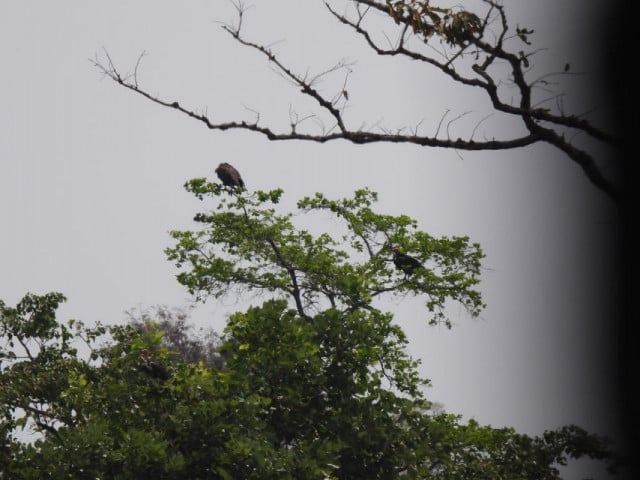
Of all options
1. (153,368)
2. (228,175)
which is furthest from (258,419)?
(228,175)

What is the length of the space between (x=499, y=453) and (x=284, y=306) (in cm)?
360

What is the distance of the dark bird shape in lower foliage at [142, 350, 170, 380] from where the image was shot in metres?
6.64

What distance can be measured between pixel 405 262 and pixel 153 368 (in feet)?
24.3

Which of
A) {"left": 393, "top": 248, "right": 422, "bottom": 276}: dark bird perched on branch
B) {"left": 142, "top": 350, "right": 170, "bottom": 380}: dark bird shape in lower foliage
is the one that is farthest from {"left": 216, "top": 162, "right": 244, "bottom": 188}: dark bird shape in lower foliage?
{"left": 142, "top": 350, "right": 170, "bottom": 380}: dark bird shape in lower foliage

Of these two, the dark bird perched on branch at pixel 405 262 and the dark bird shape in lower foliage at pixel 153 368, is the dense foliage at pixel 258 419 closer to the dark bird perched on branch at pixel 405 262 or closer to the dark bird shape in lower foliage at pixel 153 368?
the dark bird shape in lower foliage at pixel 153 368

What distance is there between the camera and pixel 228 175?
13.2 m

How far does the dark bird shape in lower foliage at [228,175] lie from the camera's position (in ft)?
43.3

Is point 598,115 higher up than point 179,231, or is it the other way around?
point 179,231

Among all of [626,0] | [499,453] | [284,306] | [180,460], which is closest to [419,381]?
[499,453]

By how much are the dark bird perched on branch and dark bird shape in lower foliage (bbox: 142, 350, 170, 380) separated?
7.25 m

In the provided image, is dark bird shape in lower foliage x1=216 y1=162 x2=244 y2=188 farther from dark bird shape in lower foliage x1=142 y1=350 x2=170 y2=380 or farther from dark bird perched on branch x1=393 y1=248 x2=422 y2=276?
dark bird shape in lower foliage x1=142 y1=350 x2=170 y2=380

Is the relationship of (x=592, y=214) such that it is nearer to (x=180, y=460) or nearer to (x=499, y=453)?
(x=180, y=460)

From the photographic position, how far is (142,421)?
658 centimetres

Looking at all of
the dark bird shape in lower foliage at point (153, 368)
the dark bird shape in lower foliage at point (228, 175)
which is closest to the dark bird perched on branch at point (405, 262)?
the dark bird shape in lower foliage at point (228, 175)
